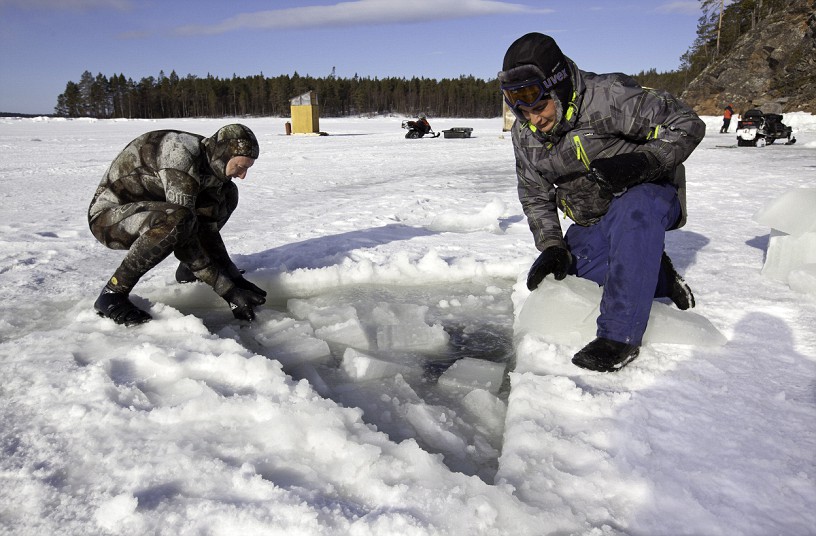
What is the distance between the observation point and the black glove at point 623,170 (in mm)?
2068

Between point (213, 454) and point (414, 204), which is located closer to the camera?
point (213, 454)

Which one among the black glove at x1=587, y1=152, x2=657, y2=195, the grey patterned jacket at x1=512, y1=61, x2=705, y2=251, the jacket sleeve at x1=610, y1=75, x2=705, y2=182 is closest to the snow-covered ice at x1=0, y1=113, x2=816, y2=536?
the grey patterned jacket at x1=512, y1=61, x2=705, y2=251

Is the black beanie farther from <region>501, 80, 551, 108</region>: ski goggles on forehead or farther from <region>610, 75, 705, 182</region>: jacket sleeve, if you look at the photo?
<region>610, 75, 705, 182</region>: jacket sleeve

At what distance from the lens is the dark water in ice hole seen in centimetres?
170

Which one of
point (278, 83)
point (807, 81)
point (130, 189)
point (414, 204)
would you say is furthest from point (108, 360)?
point (278, 83)

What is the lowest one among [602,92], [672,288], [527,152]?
[672,288]

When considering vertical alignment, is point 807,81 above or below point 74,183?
above

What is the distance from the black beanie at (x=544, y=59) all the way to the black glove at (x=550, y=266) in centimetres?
68

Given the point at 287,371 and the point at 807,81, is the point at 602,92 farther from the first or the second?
the point at 807,81

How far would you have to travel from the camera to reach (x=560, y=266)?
2.52 metres

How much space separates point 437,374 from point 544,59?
49.7 inches

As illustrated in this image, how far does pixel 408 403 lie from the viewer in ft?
6.31

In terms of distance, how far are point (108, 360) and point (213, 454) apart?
2.54 feet

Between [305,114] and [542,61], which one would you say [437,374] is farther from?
[305,114]
